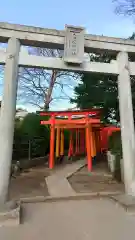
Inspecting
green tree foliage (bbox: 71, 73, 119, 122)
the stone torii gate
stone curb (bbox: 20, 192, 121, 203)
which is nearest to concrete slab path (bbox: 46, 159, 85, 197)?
stone curb (bbox: 20, 192, 121, 203)

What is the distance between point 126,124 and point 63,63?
2.24 meters

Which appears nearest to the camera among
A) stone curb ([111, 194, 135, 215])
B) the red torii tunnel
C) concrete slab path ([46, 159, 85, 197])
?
stone curb ([111, 194, 135, 215])

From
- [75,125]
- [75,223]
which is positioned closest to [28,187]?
[75,223]

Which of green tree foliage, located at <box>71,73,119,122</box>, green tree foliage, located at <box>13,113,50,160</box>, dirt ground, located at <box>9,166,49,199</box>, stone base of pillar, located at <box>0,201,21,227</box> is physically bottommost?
dirt ground, located at <box>9,166,49,199</box>

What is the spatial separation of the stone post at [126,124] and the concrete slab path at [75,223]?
782 mm

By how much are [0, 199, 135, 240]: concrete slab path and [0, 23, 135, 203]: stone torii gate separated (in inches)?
32.8

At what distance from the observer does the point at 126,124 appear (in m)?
5.73

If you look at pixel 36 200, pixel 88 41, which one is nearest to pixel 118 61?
pixel 88 41

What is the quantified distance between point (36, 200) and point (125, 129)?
3101 millimetres

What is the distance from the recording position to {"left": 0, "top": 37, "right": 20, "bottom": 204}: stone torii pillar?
4848 millimetres

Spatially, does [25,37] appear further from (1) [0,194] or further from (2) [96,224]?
(2) [96,224]

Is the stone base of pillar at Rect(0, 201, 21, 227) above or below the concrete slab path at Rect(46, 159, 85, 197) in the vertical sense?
above

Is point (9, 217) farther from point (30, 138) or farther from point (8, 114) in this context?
point (30, 138)

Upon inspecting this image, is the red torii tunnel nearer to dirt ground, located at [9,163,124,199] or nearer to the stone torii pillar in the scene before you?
dirt ground, located at [9,163,124,199]
